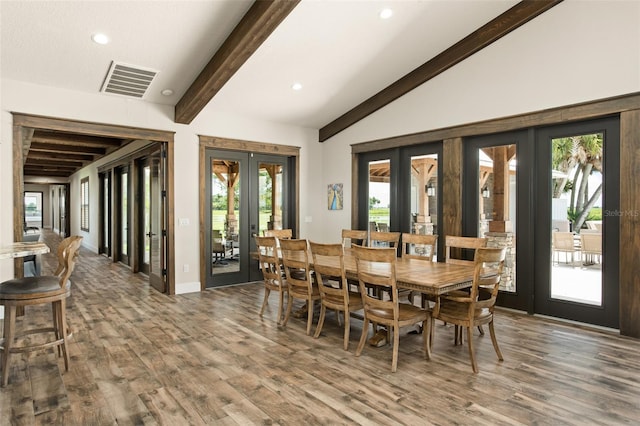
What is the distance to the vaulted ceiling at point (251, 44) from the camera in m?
3.63

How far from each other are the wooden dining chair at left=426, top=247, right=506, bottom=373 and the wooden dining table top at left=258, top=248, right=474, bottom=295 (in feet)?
0.46

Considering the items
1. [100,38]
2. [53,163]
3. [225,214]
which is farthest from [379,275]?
[53,163]

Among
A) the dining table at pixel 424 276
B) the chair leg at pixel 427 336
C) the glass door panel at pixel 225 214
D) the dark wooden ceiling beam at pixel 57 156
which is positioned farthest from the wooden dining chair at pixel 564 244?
the dark wooden ceiling beam at pixel 57 156

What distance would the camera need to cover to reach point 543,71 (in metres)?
4.32

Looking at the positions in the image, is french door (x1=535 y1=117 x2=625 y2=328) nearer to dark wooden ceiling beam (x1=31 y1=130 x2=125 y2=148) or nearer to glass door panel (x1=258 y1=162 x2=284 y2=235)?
glass door panel (x1=258 y1=162 x2=284 y2=235)

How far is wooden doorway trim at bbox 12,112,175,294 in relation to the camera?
15.1 feet

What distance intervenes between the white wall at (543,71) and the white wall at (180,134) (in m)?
2.18

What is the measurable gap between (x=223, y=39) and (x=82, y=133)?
95.2 inches

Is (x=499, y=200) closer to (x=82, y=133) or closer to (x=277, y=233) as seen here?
(x=277, y=233)

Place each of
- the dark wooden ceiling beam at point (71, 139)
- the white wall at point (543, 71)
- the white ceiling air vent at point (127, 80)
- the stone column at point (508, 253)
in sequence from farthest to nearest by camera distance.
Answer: the dark wooden ceiling beam at point (71, 139), the stone column at point (508, 253), the white ceiling air vent at point (127, 80), the white wall at point (543, 71)

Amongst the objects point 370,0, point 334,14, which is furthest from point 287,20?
point 370,0

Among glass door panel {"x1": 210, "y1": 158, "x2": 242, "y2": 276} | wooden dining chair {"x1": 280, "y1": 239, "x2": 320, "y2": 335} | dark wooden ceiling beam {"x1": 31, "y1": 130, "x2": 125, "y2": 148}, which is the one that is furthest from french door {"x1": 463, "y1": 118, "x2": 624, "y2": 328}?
dark wooden ceiling beam {"x1": 31, "y1": 130, "x2": 125, "y2": 148}

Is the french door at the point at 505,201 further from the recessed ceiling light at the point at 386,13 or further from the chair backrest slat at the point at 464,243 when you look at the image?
the recessed ceiling light at the point at 386,13

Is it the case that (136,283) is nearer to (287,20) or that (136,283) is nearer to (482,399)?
(287,20)
